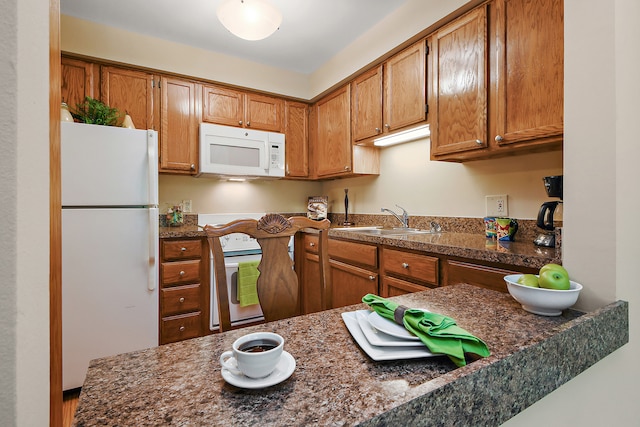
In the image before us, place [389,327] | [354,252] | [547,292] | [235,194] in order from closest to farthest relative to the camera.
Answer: [389,327] → [547,292] → [354,252] → [235,194]

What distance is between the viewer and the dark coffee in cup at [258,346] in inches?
20.9

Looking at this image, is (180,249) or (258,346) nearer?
(258,346)

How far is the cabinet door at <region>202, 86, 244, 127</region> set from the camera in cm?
281

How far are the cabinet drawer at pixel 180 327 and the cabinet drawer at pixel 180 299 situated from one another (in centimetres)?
5

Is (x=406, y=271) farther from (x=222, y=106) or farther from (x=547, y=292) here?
(x=222, y=106)

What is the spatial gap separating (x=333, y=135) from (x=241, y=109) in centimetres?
93

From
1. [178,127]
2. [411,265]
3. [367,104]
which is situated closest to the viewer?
[411,265]

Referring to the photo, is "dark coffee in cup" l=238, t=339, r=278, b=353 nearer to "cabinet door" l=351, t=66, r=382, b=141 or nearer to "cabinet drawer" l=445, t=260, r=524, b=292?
"cabinet drawer" l=445, t=260, r=524, b=292

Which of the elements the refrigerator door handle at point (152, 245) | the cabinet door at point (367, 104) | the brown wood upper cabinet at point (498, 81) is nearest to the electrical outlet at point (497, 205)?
the brown wood upper cabinet at point (498, 81)

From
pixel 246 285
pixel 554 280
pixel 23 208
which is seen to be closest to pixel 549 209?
pixel 554 280

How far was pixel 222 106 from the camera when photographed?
2.89 m

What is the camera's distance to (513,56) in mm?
1559

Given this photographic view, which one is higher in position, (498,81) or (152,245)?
(498,81)

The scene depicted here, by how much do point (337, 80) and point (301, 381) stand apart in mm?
2818
